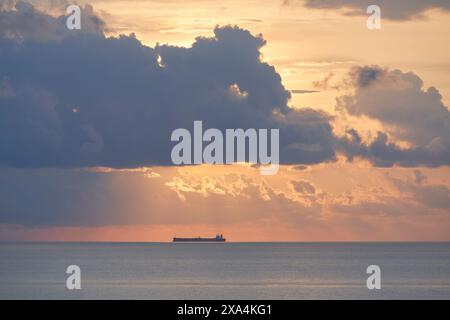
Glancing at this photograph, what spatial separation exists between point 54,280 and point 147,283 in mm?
26686

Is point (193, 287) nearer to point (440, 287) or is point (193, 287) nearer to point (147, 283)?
point (147, 283)

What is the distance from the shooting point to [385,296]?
137625 mm

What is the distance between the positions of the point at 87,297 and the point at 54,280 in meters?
46.5
